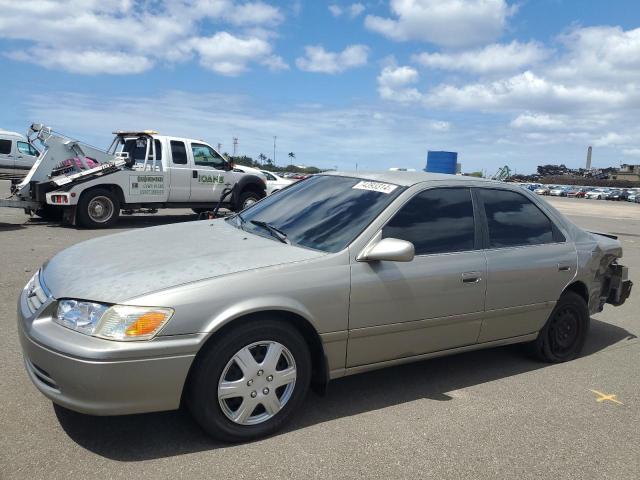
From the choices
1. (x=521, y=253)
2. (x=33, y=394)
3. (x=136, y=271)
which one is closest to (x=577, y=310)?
(x=521, y=253)

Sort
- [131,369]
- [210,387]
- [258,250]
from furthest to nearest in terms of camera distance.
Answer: [258,250] < [210,387] < [131,369]

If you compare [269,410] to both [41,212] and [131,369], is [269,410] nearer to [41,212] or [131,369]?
[131,369]

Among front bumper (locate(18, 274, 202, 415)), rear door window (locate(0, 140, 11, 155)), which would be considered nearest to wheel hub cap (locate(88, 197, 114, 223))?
front bumper (locate(18, 274, 202, 415))

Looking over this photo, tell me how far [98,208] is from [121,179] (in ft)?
2.64

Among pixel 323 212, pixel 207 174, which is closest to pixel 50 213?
pixel 207 174

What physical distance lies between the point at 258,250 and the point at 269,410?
957 mm

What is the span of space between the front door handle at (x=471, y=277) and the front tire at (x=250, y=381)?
130 centimetres

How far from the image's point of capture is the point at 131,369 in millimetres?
2781

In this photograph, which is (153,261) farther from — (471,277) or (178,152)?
(178,152)

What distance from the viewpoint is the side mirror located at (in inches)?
133

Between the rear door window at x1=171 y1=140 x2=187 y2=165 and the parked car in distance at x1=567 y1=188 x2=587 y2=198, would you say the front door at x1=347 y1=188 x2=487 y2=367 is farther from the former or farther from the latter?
the parked car in distance at x1=567 y1=188 x2=587 y2=198

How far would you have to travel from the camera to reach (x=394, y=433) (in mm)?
3357

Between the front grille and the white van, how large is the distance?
21.4m

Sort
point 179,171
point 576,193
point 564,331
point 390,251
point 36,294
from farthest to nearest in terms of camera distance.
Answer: point 576,193 → point 179,171 → point 564,331 → point 390,251 → point 36,294
